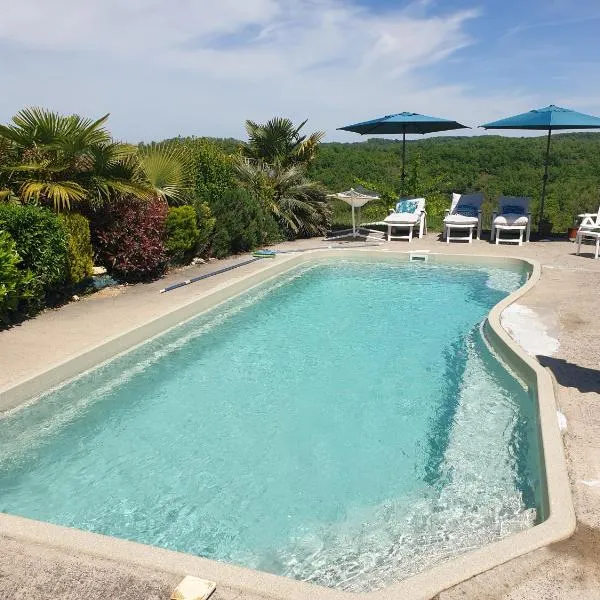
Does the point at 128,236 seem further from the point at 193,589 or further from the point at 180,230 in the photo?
the point at 193,589

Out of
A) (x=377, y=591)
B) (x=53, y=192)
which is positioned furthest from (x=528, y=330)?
(x=53, y=192)

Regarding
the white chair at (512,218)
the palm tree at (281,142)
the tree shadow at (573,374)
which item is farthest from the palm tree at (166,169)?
the white chair at (512,218)

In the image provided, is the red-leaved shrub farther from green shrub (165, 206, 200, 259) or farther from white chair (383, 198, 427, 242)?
white chair (383, 198, 427, 242)

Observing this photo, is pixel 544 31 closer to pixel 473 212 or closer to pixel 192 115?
pixel 473 212

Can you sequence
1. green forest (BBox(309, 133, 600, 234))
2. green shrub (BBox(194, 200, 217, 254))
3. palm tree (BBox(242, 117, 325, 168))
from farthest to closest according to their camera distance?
green forest (BBox(309, 133, 600, 234)), palm tree (BBox(242, 117, 325, 168)), green shrub (BBox(194, 200, 217, 254))

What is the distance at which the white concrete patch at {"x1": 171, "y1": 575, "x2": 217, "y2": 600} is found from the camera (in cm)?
253

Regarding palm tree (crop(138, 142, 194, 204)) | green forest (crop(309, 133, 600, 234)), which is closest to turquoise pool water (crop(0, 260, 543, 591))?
palm tree (crop(138, 142, 194, 204))

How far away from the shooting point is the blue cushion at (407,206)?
14273 millimetres

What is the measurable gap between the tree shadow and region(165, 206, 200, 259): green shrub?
6582mm

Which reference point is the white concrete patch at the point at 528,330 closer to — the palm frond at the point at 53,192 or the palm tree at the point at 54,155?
the palm tree at the point at 54,155

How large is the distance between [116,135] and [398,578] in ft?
24.0

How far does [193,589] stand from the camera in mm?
2574

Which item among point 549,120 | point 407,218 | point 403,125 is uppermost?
point 403,125

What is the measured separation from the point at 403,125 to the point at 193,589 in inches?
575
